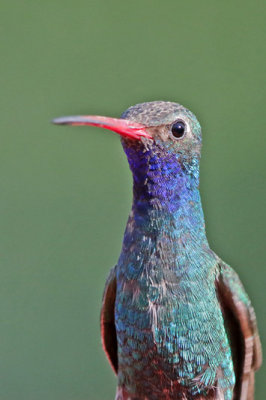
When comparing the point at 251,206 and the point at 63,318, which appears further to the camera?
the point at 63,318

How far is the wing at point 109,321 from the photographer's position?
1552mm

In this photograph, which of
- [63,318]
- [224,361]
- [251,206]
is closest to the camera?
[224,361]

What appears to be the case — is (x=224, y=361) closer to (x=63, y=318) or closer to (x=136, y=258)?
(x=136, y=258)

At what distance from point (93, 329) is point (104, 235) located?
0.44m

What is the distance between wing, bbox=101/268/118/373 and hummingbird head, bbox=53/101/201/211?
10.7 inches

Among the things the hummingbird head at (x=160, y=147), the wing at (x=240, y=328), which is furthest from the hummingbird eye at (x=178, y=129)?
the wing at (x=240, y=328)

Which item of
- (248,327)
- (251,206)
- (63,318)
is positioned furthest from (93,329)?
(248,327)

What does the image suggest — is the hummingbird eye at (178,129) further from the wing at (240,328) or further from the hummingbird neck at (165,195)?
the wing at (240,328)

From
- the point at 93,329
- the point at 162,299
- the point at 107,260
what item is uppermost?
the point at 162,299

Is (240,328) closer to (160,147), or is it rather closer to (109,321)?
(109,321)

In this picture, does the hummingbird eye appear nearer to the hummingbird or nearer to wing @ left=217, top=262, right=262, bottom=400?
the hummingbird

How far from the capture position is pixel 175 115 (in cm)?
132

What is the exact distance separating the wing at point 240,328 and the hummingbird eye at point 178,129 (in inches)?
12.3

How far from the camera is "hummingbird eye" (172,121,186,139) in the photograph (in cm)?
132
